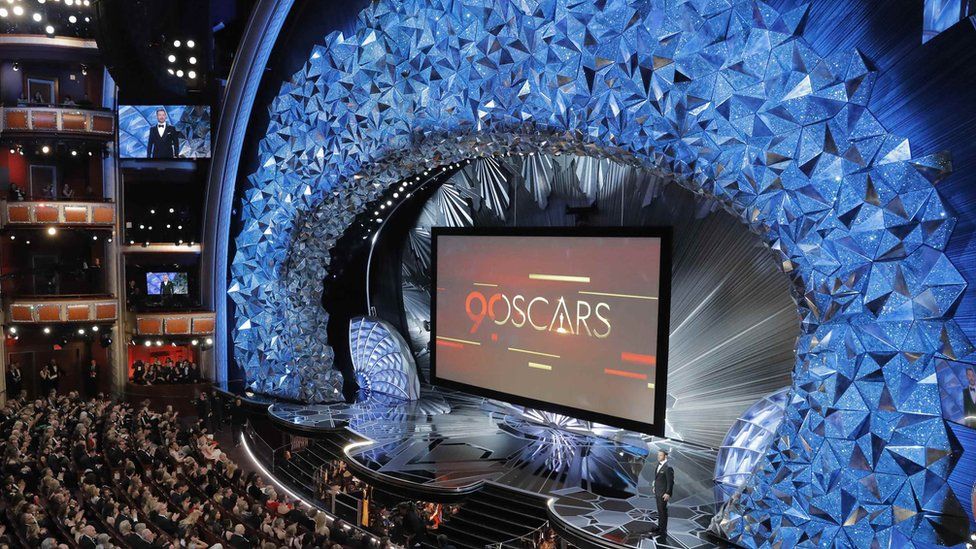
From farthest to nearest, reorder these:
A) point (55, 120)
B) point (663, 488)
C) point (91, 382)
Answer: point (91, 382)
point (55, 120)
point (663, 488)

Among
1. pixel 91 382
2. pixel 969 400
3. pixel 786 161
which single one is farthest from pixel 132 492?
pixel 91 382

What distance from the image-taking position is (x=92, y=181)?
18984 millimetres

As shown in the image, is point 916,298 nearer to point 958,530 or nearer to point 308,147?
point 958,530

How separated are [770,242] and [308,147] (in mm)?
8914

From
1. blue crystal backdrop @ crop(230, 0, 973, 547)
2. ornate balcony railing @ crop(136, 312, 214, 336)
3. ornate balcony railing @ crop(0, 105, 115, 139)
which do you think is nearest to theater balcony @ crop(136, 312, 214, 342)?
ornate balcony railing @ crop(136, 312, 214, 336)

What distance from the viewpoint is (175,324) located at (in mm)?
16828

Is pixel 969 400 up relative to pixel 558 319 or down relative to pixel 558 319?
up

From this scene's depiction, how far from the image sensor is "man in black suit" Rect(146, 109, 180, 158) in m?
17.3

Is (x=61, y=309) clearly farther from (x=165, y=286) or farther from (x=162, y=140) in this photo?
(x=162, y=140)

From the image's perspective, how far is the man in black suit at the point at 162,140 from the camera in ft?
56.6

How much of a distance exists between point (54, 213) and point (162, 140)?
3010 mm

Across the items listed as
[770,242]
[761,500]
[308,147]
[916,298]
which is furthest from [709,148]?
[308,147]

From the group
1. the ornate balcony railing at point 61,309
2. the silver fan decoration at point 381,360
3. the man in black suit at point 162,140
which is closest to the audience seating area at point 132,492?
the ornate balcony railing at point 61,309

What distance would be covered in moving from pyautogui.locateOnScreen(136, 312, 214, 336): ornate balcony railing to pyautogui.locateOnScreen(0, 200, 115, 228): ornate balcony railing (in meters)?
2.72
